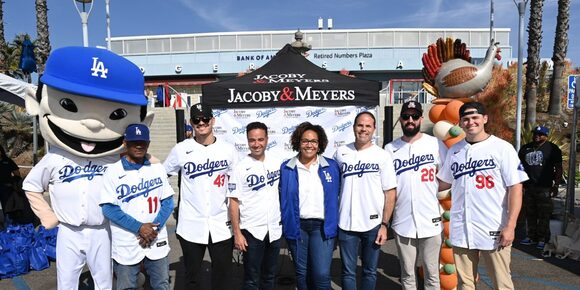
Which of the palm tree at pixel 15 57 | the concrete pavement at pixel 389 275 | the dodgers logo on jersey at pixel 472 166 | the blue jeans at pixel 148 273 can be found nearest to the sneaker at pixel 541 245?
the concrete pavement at pixel 389 275

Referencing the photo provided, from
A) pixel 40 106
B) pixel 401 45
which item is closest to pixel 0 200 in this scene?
pixel 40 106

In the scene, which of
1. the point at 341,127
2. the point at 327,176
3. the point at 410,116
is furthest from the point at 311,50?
the point at 327,176

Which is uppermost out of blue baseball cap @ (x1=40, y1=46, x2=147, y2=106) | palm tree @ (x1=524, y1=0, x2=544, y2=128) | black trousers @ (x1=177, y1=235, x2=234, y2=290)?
palm tree @ (x1=524, y1=0, x2=544, y2=128)

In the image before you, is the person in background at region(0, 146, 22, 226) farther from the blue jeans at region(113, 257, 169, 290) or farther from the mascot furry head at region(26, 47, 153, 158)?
the blue jeans at region(113, 257, 169, 290)

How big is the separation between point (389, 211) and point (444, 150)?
843 mm

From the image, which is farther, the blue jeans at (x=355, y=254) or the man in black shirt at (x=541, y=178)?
the man in black shirt at (x=541, y=178)

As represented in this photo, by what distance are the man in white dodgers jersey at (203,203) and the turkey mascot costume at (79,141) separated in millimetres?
520

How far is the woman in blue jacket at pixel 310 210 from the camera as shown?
2.92 meters

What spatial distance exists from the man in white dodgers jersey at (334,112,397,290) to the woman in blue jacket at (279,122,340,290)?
113 millimetres

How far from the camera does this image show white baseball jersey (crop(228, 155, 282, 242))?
3.00m

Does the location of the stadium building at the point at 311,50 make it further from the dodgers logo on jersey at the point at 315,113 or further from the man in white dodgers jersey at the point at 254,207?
the man in white dodgers jersey at the point at 254,207

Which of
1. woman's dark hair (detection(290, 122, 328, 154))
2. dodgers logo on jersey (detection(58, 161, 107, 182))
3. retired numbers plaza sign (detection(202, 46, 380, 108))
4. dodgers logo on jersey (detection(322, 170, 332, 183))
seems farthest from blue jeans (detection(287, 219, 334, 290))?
retired numbers plaza sign (detection(202, 46, 380, 108))

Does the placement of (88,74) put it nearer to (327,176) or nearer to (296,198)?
(296,198)

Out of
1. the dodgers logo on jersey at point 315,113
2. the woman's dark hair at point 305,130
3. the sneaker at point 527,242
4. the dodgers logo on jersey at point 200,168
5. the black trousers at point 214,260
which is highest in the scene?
the dodgers logo on jersey at point 315,113
